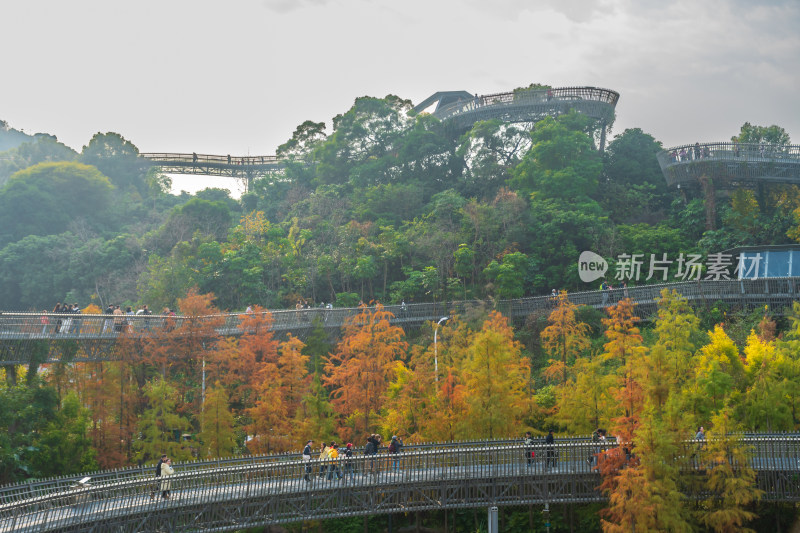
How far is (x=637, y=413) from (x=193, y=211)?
45.7 meters

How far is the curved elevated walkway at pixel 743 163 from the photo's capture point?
171 feet

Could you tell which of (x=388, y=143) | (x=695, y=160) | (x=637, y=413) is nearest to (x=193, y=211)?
(x=388, y=143)

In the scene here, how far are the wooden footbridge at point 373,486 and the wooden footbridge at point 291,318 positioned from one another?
9.28 meters

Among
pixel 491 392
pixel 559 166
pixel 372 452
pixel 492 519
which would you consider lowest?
pixel 492 519

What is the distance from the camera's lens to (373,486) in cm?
2539

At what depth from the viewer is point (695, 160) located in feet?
176

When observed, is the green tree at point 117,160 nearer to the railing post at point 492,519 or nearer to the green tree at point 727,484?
the railing post at point 492,519

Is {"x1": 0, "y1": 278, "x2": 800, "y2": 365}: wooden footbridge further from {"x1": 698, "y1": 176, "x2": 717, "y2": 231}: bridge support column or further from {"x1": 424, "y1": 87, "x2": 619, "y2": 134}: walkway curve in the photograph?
{"x1": 424, "y1": 87, "x2": 619, "y2": 134}: walkway curve

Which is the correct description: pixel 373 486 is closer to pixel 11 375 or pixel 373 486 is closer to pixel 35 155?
pixel 11 375

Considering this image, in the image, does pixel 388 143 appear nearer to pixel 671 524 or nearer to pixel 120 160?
pixel 120 160

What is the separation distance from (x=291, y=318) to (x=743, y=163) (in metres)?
33.1

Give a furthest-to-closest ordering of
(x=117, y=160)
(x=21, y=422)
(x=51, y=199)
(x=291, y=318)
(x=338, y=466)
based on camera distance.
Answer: (x=117, y=160)
(x=51, y=199)
(x=291, y=318)
(x=21, y=422)
(x=338, y=466)

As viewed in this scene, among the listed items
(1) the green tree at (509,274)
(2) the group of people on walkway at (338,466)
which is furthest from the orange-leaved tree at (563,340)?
(2) the group of people on walkway at (338,466)

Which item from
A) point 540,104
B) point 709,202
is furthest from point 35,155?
point 709,202
